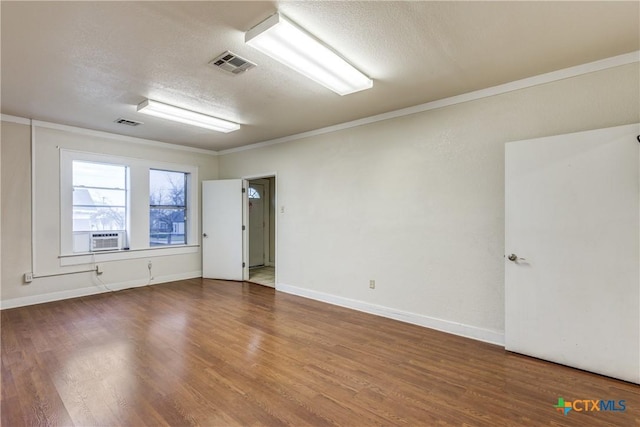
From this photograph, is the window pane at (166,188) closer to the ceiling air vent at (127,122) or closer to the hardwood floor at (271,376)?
the ceiling air vent at (127,122)

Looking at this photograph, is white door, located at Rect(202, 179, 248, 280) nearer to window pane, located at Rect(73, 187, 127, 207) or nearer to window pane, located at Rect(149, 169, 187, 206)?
window pane, located at Rect(149, 169, 187, 206)

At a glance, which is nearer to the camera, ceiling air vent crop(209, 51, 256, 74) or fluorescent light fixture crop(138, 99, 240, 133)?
ceiling air vent crop(209, 51, 256, 74)

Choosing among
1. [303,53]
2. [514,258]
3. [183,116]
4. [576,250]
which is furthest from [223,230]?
[576,250]

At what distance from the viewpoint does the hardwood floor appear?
1986 millimetres

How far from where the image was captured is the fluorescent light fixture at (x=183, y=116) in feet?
11.8

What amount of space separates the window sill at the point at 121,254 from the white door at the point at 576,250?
560cm

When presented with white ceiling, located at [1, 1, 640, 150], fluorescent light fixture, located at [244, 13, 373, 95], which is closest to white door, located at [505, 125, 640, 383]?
white ceiling, located at [1, 1, 640, 150]

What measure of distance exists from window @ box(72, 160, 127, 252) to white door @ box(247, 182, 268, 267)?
277 cm

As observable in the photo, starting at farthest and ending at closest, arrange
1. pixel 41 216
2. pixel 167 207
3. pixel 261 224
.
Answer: pixel 261 224 → pixel 167 207 → pixel 41 216

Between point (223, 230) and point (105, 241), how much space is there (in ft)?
6.44

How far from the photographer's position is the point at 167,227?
235 inches

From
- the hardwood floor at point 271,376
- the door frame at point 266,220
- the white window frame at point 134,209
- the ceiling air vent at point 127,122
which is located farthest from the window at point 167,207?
the hardwood floor at point 271,376

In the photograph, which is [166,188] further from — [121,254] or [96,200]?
[121,254]

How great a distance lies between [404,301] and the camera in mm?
3766
